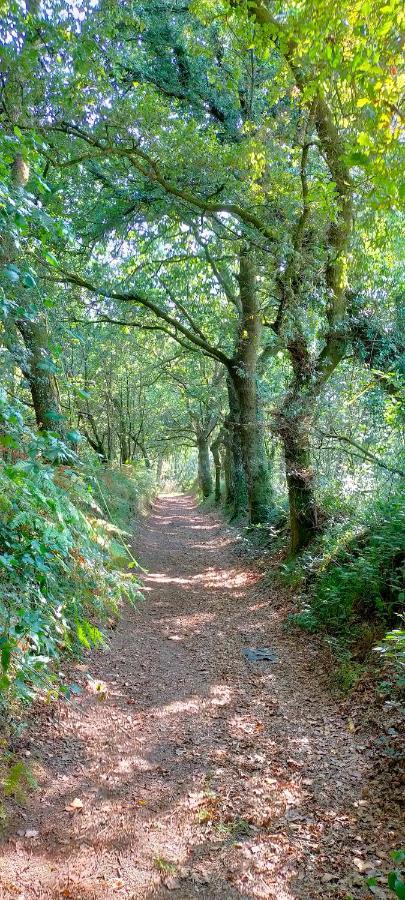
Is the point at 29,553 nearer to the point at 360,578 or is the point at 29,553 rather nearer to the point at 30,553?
the point at 30,553

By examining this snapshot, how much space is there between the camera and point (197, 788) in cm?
423

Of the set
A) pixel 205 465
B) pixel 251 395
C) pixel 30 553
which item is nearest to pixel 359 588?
pixel 30 553

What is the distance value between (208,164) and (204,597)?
790 cm

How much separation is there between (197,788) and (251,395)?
10.8m

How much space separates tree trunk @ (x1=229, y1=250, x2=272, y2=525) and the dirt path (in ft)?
21.9

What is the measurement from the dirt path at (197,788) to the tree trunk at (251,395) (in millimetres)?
6673

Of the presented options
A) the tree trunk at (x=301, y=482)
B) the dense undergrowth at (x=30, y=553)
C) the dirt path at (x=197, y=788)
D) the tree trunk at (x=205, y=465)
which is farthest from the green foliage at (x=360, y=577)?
the tree trunk at (x=205, y=465)

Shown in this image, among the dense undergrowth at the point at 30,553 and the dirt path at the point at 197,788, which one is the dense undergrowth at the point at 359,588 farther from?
the dense undergrowth at the point at 30,553

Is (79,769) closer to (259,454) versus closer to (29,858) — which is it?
(29,858)

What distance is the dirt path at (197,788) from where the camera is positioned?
3285mm

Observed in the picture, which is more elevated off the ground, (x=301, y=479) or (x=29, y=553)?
(x=301, y=479)

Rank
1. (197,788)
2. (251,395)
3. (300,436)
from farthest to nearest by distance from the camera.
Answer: (251,395) < (300,436) < (197,788)

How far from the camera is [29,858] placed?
328 cm

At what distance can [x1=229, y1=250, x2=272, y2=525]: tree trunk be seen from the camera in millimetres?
13695
